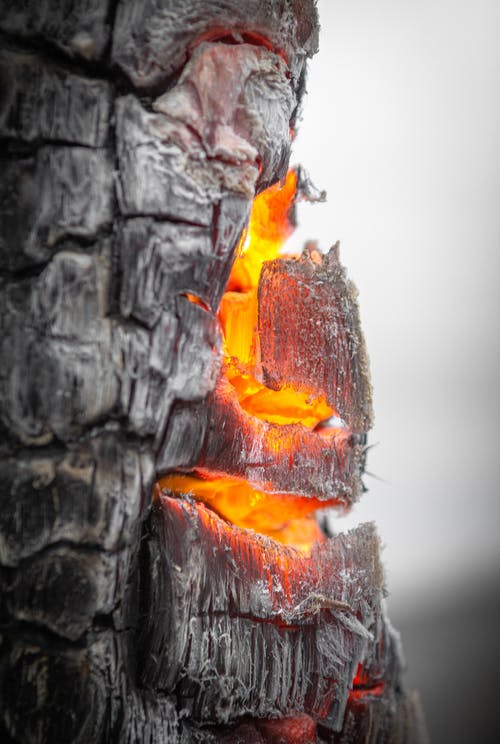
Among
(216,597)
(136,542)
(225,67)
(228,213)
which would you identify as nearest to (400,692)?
(216,597)

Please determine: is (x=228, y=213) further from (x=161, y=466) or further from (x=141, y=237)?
(x=161, y=466)

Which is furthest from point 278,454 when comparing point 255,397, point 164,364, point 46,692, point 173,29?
point 173,29

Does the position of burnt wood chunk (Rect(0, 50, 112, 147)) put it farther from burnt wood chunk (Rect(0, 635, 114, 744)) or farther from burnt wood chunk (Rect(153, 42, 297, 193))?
burnt wood chunk (Rect(0, 635, 114, 744))

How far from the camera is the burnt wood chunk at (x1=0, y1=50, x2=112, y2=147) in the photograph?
19.3 inches

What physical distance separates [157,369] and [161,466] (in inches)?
3.4

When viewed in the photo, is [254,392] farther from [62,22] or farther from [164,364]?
[62,22]

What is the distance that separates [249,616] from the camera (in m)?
0.59

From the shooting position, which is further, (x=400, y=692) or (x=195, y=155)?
(x=400, y=692)

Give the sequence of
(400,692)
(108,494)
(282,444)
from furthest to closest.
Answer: (400,692)
(282,444)
(108,494)

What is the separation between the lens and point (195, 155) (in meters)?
0.52

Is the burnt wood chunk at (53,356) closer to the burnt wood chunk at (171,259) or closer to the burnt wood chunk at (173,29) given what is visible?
the burnt wood chunk at (171,259)

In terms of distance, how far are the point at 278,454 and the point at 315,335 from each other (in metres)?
0.13

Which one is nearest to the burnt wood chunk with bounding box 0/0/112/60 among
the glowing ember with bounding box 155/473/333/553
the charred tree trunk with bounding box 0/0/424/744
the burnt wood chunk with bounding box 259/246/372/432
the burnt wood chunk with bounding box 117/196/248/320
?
the charred tree trunk with bounding box 0/0/424/744

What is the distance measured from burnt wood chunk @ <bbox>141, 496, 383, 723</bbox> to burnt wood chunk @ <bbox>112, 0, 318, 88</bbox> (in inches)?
14.3
